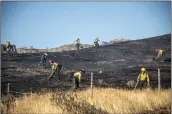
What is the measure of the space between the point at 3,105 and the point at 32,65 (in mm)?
14272

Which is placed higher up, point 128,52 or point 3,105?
point 128,52

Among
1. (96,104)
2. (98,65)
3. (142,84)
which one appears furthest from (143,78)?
(98,65)

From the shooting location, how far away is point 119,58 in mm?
27625

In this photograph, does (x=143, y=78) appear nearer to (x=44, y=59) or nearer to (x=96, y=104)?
(x=96, y=104)

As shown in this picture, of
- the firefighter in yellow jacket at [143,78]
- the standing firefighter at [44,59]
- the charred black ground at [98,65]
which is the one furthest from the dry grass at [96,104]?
the standing firefighter at [44,59]

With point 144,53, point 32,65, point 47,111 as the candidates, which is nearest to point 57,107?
point 47,111

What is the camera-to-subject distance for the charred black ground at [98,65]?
18.2 metres

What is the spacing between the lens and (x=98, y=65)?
81.9ft

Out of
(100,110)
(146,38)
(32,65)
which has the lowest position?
(100,110)

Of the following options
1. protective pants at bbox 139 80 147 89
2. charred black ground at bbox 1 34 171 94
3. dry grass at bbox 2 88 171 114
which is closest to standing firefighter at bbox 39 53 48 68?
charred black ground at bbox 1 34 171 94

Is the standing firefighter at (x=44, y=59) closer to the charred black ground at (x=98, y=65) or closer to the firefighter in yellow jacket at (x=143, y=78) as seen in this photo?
the charred black ground at (x=98, y=65)

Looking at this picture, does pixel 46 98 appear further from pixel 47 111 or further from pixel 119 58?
pixel 119 58

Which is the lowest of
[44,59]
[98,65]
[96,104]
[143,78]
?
[96,104]

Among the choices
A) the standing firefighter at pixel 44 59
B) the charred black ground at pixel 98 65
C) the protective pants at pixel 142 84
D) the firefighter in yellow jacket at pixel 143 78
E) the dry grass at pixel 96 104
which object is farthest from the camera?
the standing firefighter at pixel 44 59
